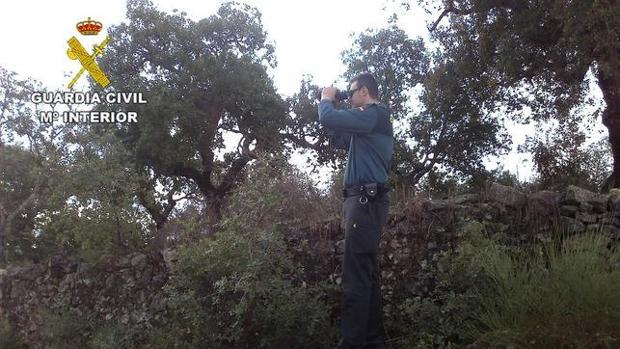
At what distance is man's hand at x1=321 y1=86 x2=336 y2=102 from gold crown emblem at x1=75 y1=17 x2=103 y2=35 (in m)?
8.38

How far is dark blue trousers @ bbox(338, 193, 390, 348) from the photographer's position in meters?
3.49

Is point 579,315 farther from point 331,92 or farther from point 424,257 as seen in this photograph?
point 331,92

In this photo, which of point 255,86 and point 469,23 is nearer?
point 469,23

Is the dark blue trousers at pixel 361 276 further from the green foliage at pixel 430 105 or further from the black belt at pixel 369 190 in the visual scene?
the green foliage at pixel 430 105

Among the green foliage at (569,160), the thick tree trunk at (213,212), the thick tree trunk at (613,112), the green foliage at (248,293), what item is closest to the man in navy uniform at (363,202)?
the green foliage at (248,293)

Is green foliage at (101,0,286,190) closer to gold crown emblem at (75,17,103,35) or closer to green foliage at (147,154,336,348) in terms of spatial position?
gold crown emblem at (75,17,103,35)

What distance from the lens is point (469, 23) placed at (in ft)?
36.3

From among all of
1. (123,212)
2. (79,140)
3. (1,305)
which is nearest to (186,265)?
(123,212)

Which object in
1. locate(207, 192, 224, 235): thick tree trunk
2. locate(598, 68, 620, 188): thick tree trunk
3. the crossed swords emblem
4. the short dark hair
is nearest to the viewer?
the short dark hair

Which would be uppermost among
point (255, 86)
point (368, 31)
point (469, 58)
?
point (368, 31)

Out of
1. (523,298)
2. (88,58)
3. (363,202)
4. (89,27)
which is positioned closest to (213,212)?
(363,202)

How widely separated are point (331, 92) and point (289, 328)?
5.81 feet

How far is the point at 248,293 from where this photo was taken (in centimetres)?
390

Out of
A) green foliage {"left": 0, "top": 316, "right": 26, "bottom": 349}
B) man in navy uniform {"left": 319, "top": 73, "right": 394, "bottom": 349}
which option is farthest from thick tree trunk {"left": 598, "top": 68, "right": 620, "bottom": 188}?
green foliage {"left": 0, "top": 316, "right": 26, "bottom": 349}
